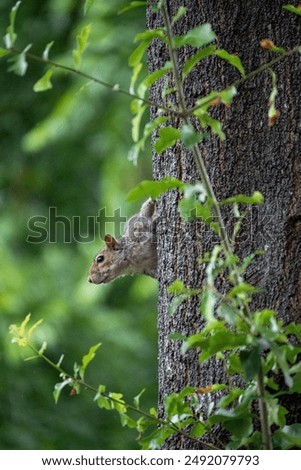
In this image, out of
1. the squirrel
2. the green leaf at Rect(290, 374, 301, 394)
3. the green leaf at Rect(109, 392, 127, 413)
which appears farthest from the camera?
the squirrel

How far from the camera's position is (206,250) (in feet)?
8.78

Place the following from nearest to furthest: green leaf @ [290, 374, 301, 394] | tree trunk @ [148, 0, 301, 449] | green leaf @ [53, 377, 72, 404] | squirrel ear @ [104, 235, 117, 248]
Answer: green leaf @ [290, 374, 301, 394] → green leaf @ [53, 377, 72, 404] → tree trunk @ [148, 0, 301, 449] → squirrel ear @ [104, 235, 117, 248]

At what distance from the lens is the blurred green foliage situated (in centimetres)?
489

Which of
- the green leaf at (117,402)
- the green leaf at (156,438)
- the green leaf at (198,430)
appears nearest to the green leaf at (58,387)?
the green leaf at (117,402)

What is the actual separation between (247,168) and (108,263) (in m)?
1.40

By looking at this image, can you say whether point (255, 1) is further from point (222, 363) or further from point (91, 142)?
point (91, 142)

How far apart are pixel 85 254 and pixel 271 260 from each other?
3031 mm

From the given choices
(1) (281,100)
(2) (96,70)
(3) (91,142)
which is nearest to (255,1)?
(1) (281,100)

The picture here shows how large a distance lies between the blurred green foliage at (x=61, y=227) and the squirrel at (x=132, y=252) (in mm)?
1063

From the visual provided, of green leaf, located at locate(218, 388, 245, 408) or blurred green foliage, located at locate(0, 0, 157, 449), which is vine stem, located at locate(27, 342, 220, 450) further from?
blurred green foliage, located at locate(0, 0, 157, 449)

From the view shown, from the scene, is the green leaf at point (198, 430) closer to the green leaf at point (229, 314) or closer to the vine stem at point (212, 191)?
the vine stem at point (212, 191)

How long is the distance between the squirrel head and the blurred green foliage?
1038 millimetres
